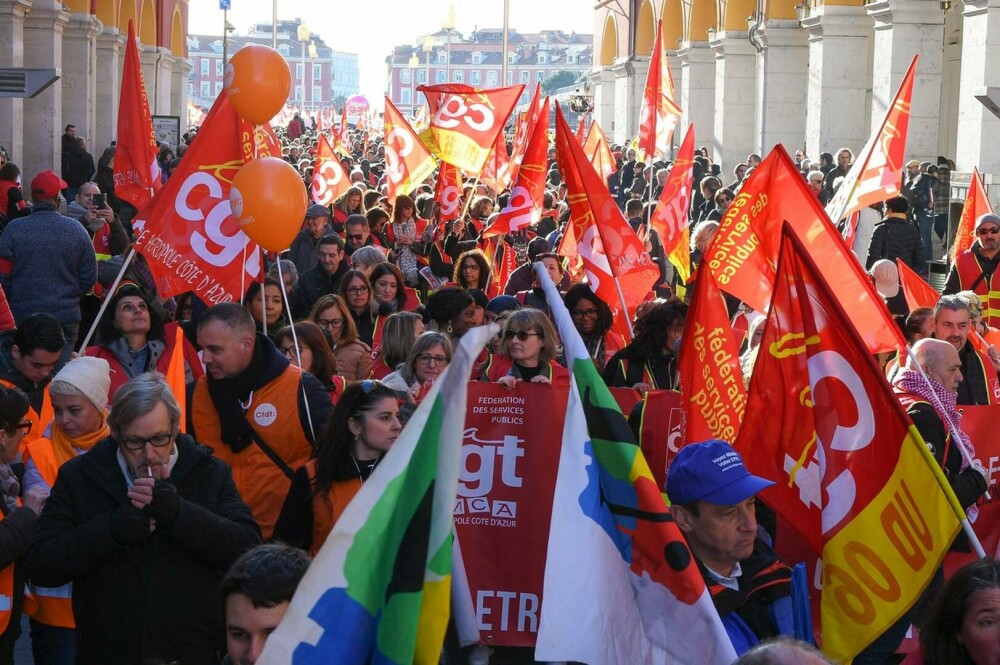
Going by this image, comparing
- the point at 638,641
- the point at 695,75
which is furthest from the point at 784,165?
the point at 695,75

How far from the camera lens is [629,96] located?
141ft

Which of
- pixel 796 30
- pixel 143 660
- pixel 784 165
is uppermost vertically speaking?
pixel 796 30

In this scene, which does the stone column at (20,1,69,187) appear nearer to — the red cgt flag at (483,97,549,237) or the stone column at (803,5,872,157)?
the stone column at (803,5,872,157)

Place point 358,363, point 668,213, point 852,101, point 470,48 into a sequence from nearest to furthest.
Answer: point 358,363, point 668,213, point 852,101, point 470,48

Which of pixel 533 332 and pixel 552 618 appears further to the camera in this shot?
pixel 533 332

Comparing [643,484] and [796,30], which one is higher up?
[796,30]

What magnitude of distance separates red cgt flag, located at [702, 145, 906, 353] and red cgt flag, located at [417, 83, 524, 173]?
24.7 feet

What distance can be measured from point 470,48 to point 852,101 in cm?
15489

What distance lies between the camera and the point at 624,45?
45.1 meters

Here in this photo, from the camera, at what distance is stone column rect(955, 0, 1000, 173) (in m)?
16.9

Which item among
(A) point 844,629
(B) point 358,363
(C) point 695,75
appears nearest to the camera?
(A) point 844,629

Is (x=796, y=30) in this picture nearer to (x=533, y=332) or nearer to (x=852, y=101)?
(x=852, y=101)

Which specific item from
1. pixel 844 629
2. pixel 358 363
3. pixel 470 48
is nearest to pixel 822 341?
pixel 844 629

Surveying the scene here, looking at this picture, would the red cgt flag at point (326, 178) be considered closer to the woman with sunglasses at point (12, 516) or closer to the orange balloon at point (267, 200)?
the orange balloon at point (267, 200)
